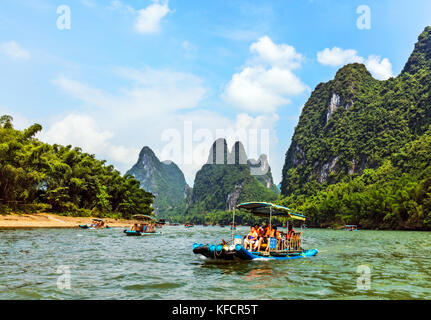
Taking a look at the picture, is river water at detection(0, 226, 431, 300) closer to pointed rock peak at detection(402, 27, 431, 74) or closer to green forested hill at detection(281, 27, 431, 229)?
green forested hill at detection(281, 27, 431, 229)

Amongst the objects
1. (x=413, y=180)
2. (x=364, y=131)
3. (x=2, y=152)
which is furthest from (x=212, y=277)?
(x=364, y=131)

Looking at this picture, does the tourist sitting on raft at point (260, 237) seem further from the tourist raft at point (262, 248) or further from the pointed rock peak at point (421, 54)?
the pointed rock peak at point (421, 54)

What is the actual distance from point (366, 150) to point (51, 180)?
111025 millimetres

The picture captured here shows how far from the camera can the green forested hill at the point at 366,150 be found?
71688 mm

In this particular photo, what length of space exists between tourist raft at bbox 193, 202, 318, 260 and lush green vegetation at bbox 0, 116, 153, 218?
30.7 m

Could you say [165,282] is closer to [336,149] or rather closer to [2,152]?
[2,152]

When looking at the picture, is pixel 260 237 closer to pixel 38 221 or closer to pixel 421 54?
pixel 38 221

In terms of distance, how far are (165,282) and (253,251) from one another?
6.26 m

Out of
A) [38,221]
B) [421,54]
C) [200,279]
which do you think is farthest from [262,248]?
[421,54]

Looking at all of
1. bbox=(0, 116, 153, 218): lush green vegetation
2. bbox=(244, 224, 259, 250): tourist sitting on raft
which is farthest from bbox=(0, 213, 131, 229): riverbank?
bbox=(244, 224, 259, 250): tourist sitting on raft

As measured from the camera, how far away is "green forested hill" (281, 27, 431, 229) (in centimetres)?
7169

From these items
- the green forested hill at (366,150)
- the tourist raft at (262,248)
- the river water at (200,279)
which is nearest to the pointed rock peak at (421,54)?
the green forested hill at (366,150)

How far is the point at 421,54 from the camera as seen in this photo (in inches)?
5374

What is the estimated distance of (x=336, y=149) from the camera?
5640 inches
